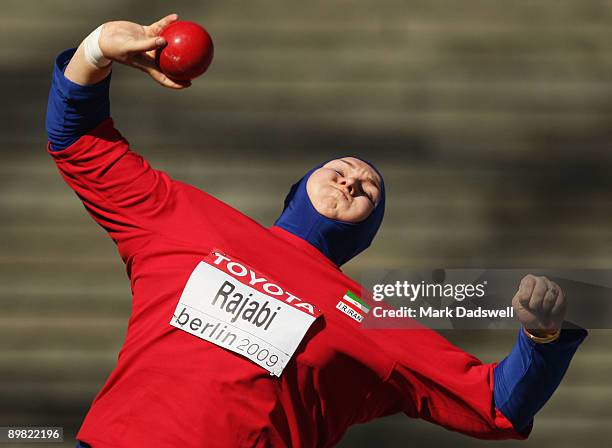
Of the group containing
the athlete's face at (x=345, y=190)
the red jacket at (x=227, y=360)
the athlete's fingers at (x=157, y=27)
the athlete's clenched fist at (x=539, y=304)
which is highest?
the athlete's fingers at (x=157, y=27)

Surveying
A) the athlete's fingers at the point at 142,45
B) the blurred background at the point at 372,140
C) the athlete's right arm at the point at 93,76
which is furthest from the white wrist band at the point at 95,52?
the blurred background at the point at 372,140

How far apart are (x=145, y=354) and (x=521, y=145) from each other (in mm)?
2858

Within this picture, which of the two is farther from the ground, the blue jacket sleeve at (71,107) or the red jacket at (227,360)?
the blue jacket sleeve at (71,107)

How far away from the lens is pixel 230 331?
2703 mm

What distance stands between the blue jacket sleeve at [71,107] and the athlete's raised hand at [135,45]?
0.14m

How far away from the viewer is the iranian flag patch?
283 centimetres

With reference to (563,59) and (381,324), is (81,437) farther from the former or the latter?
(563,59)

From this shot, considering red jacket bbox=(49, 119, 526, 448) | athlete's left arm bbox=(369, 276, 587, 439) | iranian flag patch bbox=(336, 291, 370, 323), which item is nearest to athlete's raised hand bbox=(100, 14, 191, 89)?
red jacket bbox=(49, 119, 526, 448)

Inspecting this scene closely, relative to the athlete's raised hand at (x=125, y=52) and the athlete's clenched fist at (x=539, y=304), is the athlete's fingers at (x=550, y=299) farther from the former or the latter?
the athlete's raised hand at (x=125, y=52)

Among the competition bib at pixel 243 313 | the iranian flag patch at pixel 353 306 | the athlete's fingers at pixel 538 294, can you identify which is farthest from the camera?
the iranian flag patch at pixel 353 306

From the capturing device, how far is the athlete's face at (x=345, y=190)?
3020 mm

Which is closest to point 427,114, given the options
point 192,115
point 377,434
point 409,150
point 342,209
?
point 409,150

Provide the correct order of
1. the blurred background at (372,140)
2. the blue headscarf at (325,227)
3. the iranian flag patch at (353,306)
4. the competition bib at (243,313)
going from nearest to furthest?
the competition bib at (243,313) → the iranian flag patch at (353,306) → the blue headscarf at (325,227) → the blurred background at (372,140)

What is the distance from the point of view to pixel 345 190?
3.06 m
